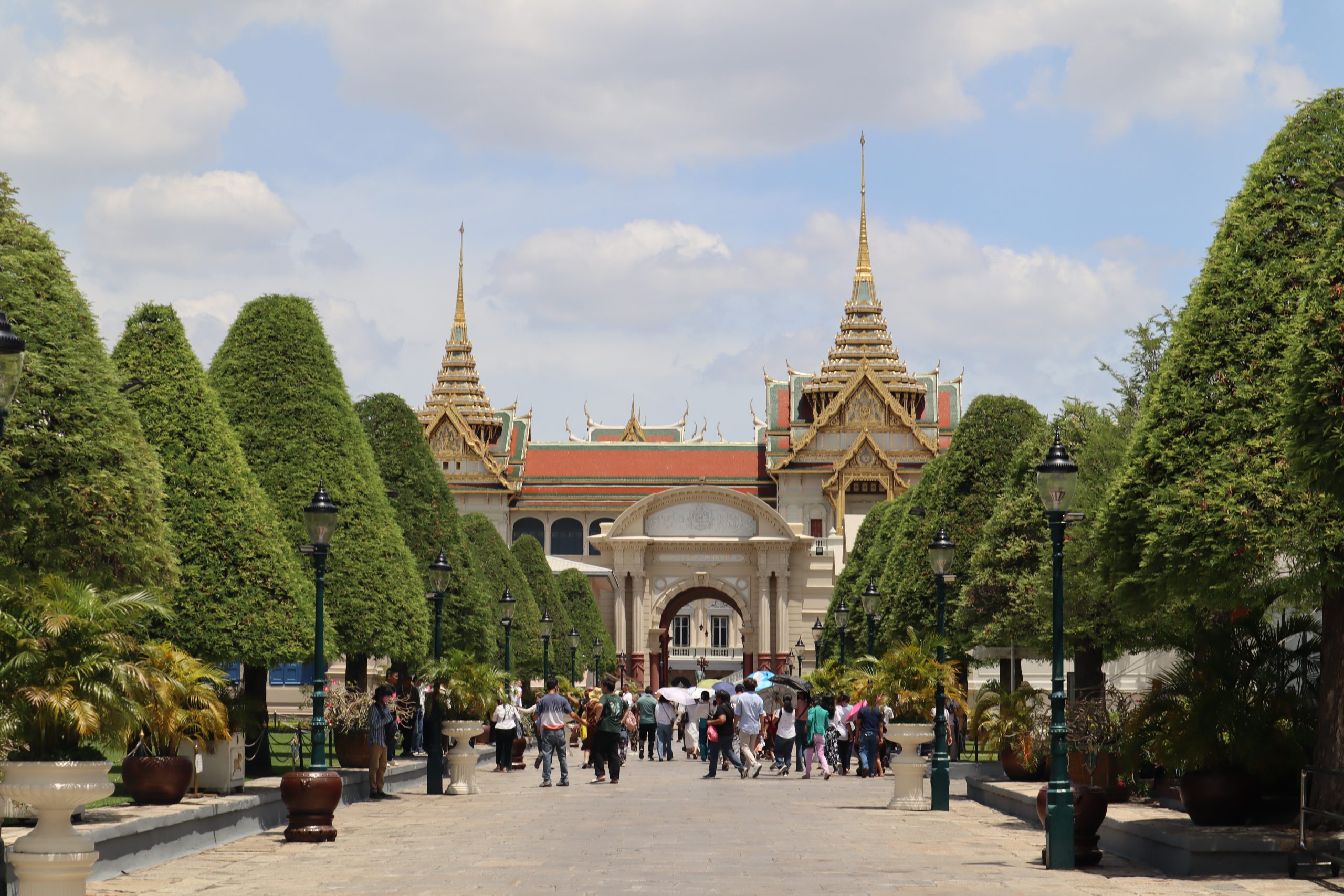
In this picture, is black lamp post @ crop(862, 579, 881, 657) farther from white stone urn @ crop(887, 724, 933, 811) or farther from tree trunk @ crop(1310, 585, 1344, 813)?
tree trunk @ crop(1310, 585, 1344, 813)

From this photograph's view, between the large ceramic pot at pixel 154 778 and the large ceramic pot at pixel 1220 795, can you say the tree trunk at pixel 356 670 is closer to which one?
the large ceramic pot at pixel 154 778

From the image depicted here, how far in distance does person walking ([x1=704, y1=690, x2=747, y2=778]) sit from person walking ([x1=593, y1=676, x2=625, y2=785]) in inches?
119

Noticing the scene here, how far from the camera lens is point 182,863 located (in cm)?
1508

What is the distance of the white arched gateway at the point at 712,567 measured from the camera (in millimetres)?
80375

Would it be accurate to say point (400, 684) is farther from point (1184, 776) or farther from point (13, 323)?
point (1184, 776)

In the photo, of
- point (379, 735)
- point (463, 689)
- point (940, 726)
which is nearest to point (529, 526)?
point (463, 689)

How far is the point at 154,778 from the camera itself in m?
17.2

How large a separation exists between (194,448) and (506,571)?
30.3 metres

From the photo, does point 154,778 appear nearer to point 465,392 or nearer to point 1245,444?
point 1245,444

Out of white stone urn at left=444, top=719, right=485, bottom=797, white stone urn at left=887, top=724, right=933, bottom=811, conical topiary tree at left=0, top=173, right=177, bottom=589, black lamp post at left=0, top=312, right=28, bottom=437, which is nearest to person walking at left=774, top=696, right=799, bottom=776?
white stone urn at left=444, top=719, right=485, bottom=797

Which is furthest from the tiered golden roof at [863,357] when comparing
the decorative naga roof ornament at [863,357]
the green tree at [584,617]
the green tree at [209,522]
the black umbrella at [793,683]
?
the green tree at [209,522]

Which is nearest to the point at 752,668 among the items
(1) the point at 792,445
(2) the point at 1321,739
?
(1) the point at 792,445

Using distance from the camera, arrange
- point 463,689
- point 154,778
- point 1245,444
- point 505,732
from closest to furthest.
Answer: point 1245,444, point 154,778, point 463,689, point 505,732

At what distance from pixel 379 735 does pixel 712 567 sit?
58.0m
